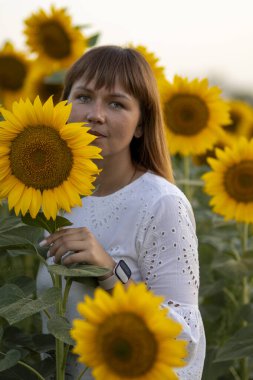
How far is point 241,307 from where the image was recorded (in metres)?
2.56

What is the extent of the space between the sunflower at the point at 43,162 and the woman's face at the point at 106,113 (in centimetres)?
31

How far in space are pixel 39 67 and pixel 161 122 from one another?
65.3 inches

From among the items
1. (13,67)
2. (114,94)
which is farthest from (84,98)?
(13,67)

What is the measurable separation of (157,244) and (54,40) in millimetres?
1964

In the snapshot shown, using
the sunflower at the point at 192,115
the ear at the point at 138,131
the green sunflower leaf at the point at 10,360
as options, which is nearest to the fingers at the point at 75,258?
the green sunflower leaf at the point at 10,360

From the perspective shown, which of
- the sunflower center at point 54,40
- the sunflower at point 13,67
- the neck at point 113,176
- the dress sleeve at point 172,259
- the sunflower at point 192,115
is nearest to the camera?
the dress sleeve at point 172,259

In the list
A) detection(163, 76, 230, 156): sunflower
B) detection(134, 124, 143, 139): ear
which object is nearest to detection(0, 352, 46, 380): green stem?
detection(134, 124, 143, 139): ear

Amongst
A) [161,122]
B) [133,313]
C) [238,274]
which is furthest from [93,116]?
[238,274]

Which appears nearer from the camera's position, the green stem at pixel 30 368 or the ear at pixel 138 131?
the green stem at pixel 30 368

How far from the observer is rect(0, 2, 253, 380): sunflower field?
5.09 feet

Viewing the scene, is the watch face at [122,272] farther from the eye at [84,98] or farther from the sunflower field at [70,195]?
the eye at [84,98]

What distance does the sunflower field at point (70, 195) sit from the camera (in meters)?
1.55

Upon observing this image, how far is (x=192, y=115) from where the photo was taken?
313cm

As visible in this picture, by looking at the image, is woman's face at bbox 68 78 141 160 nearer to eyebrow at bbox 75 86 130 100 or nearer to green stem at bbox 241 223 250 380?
eyebrow at bbox 75 86 130 100
